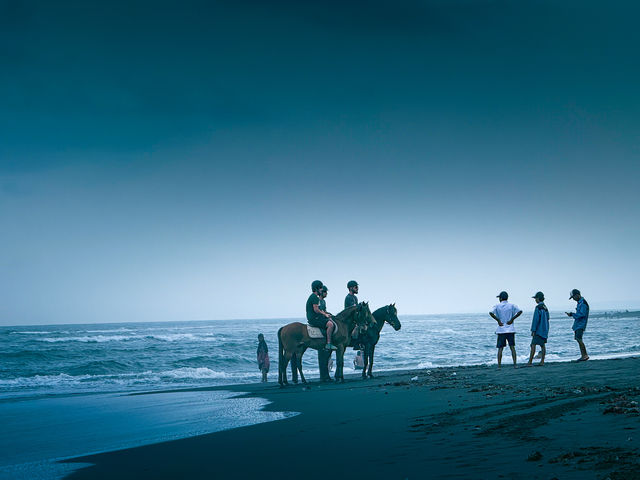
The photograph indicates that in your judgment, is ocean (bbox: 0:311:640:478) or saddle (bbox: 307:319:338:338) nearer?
ocean (bbox: 0:311:640:478)

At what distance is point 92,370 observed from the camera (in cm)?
2605

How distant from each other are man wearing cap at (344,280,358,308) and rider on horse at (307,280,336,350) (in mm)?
1408

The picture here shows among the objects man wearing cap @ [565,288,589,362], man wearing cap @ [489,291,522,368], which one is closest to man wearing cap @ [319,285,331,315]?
man wearing cap @ [489,291,522,368]

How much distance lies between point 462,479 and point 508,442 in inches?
55.0

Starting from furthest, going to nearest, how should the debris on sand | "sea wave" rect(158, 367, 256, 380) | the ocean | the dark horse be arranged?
"sea wave" rect(158, 367, 256, 380)
the dark horse
the ocean
the debris on sand

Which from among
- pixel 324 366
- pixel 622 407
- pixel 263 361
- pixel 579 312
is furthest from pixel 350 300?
pixel 622 407

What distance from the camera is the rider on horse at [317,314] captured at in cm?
1479

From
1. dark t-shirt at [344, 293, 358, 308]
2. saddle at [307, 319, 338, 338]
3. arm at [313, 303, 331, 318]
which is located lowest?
saddle at [307, 319, 338, 338]

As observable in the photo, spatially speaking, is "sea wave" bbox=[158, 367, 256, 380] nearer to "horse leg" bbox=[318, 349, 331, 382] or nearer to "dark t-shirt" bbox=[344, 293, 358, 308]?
"horse leg" bbox=[318, 349, 331, 382]

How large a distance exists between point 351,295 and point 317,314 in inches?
75.0

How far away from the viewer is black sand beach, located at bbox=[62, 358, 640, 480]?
4.47 metres

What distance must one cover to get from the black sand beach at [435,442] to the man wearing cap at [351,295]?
19.7 ft

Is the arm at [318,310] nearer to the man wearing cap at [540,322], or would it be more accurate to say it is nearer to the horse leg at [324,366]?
the horse leg at [324,366]

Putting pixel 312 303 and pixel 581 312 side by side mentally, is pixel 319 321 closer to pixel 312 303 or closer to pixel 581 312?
pixel 312 303
